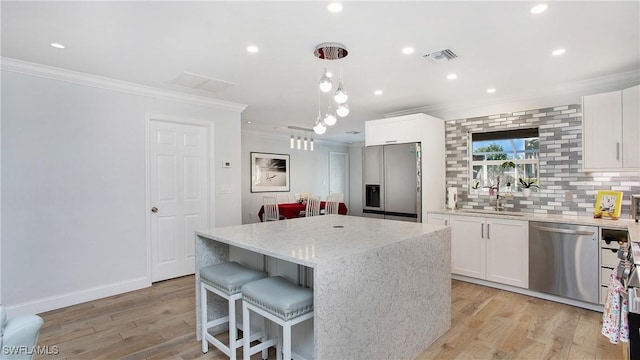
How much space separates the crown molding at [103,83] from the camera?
2941mm

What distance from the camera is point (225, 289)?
7.14 feet

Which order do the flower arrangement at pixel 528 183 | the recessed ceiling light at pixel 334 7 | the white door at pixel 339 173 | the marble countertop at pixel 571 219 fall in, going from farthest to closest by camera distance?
the white door at pixel 339 173 → the flower arrangement at pixel 528 183 → the marble countertop at pixel 571 219 → the recessed ceiling light at pixel 334 7

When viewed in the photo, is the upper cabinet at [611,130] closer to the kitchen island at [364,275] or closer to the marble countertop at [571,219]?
the marble countertop at [571,219]

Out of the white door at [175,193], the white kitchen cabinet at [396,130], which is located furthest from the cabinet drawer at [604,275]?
the white door at [175,193]

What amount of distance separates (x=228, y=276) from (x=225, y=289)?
9cm

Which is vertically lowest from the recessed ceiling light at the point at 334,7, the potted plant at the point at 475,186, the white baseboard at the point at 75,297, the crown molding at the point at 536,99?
the white baseboard at the point at 75,297

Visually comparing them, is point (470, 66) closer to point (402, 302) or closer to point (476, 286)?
point (402, 302)

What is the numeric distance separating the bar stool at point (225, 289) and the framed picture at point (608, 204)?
3.48m

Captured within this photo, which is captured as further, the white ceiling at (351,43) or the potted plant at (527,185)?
the potted plant at (527,185)

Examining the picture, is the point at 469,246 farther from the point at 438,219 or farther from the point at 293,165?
the point at 293,165

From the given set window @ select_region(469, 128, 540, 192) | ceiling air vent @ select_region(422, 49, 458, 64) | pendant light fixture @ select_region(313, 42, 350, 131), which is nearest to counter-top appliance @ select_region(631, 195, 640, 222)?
window @ select_region(469, 128, 540, 192)

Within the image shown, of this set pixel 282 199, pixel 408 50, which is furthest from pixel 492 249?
pixel 282 199

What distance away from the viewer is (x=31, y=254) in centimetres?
303

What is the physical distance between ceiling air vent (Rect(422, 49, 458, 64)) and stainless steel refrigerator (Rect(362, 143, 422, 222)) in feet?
4.95
